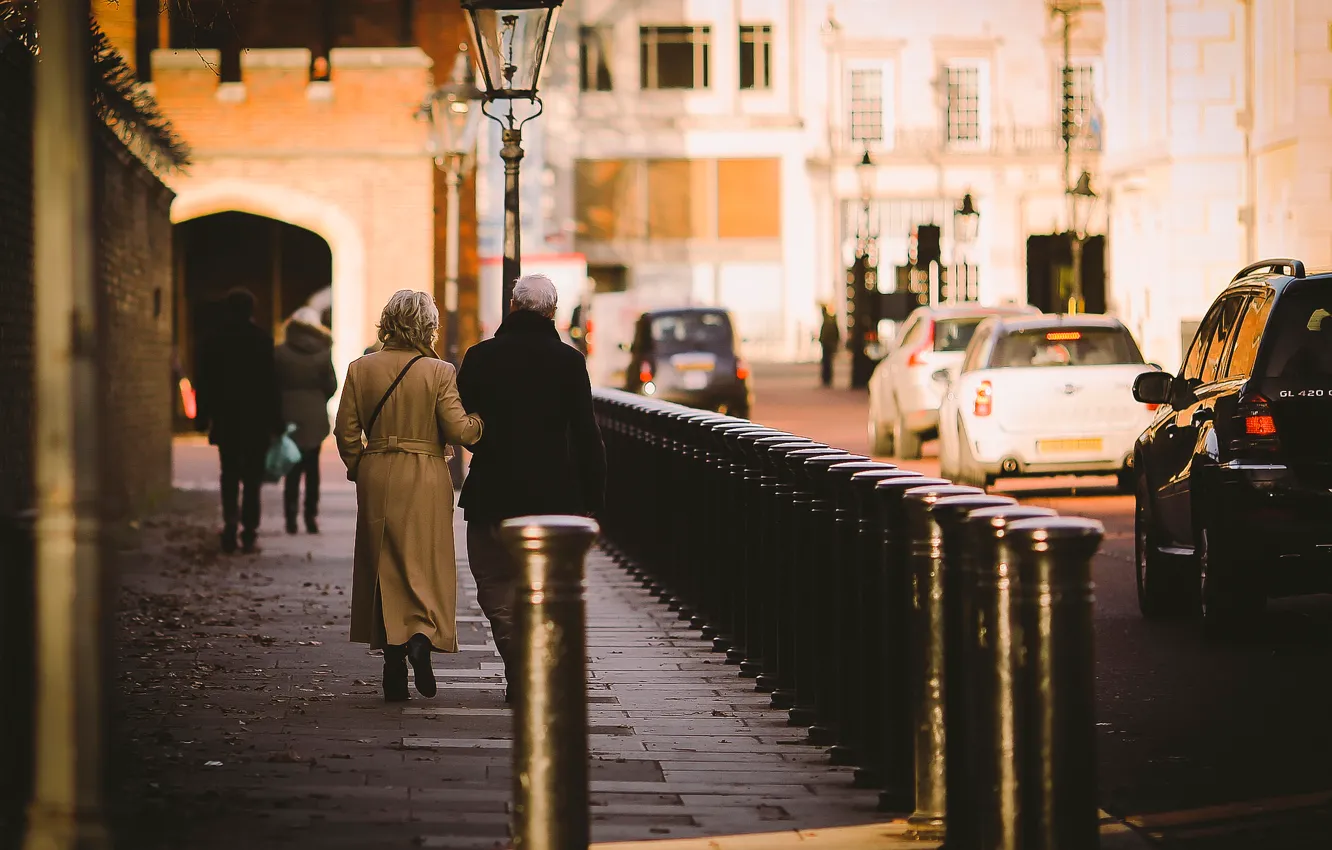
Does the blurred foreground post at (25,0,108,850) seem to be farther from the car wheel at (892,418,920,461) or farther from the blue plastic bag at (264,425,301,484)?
the car wheel at (892,418,920,461)

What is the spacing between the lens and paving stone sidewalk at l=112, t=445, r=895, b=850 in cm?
636

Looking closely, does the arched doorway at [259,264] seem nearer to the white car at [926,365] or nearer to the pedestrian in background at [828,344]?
the white car at [926,365]

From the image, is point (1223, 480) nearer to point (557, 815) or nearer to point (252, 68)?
point (557, 815)

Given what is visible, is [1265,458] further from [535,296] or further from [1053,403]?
[1053,403]

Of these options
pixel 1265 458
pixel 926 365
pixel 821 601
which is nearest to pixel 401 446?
pixel 821 601

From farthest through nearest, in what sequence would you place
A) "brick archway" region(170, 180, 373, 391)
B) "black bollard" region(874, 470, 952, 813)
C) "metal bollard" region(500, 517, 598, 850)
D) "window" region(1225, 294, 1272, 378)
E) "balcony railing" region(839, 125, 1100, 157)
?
"balcony railing" region(839, 125, 1100, 157) < "brick archway" region(170, 180, 373, 391) < "window" region(1225, 294, 1272, 378) < "black bollard" region(874, 470, 952, 813) < "metal bollard" region(500, 517, 598, 850)

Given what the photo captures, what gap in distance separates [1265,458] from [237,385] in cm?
794

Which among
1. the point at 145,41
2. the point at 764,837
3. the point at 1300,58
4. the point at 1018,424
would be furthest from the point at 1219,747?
the point at 1300,58

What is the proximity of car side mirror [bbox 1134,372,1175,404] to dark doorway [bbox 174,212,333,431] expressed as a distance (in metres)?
22.3

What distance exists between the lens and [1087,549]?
17.8ft

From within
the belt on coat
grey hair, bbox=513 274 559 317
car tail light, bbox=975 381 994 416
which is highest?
grey hair, bbox=513 274 559 317

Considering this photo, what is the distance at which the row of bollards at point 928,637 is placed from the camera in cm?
551

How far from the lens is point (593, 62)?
64.2 meters

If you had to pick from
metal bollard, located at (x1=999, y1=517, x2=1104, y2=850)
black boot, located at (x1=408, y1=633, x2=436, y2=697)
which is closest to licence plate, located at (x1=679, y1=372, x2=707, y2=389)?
black boot, located at (x1=408, y1=633, x2=436, y2=697)
